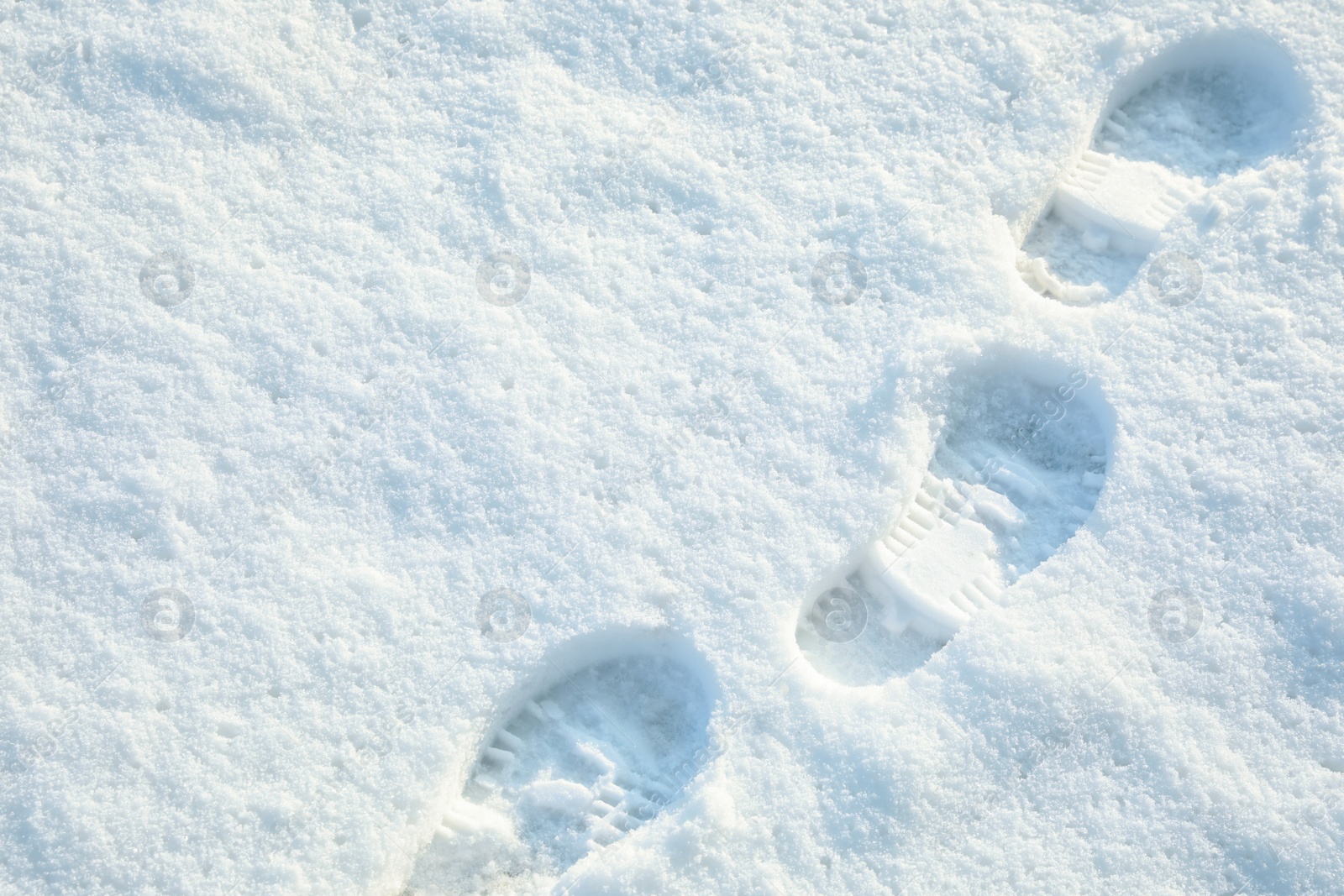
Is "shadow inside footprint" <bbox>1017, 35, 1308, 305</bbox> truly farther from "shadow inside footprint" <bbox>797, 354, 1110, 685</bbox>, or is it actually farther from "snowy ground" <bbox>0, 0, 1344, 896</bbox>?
"shadow inside footprint" <bbox>797, 354, 1110, 685</bbox>

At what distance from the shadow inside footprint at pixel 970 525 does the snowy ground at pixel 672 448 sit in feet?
0.06

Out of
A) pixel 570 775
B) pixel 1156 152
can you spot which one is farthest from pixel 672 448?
pixel 1156 152

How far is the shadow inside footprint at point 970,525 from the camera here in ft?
19.3

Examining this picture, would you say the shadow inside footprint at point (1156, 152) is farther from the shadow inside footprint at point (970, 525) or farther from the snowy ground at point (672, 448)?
the shadow inside footprint at point (970, 525)

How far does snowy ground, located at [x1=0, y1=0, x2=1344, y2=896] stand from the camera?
554 centimetres

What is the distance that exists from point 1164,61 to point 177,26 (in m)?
4.98

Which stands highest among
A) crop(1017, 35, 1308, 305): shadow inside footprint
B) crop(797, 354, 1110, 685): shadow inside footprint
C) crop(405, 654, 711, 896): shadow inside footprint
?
crop(1017, 35, 1308, 305): shadow inside footprint

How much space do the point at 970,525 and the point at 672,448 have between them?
1415mm

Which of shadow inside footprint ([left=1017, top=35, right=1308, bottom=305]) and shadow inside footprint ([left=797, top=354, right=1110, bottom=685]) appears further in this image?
shadow inside footprint ([left=1017, top=35, right=1308, bottom=305])

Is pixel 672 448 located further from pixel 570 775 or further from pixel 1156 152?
pixel 1156 152

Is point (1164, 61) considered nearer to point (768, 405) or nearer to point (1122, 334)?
point (1122, 334)

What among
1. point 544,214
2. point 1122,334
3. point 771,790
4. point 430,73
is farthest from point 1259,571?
point 430,73

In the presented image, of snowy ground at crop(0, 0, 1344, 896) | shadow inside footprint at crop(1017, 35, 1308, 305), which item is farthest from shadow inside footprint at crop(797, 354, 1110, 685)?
shadow inside footprint at crop(1017, 35, 1308, 305)

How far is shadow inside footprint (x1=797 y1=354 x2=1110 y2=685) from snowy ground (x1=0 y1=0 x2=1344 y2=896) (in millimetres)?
20
